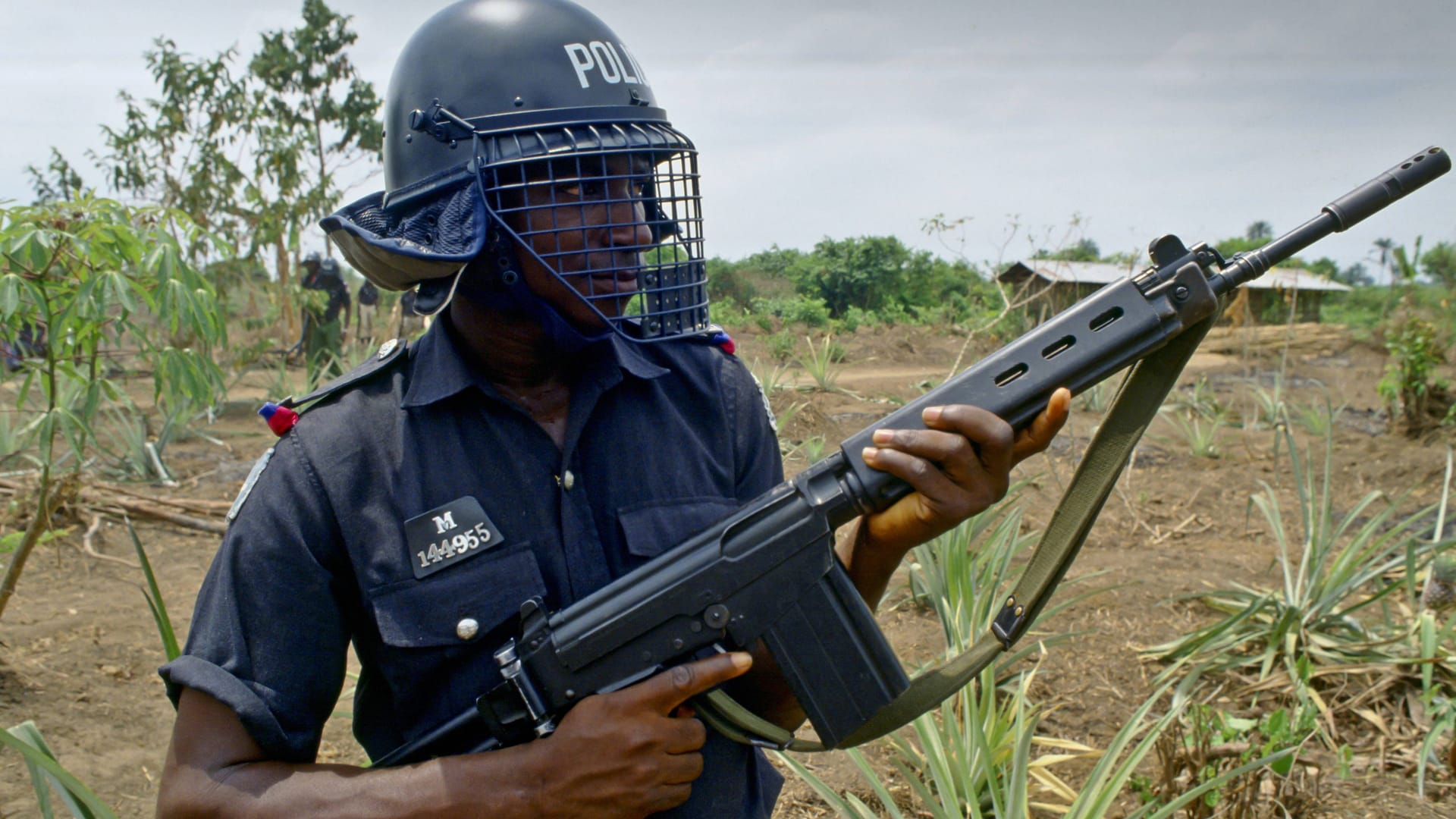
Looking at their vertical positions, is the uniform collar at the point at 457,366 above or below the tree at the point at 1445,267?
above

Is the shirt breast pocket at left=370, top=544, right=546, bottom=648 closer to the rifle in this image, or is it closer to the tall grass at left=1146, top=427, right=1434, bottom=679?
the rifle

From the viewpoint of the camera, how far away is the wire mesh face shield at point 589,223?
4.76ft

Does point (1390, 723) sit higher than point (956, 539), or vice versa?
point (956, 539)

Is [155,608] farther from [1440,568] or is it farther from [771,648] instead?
[1440,568]

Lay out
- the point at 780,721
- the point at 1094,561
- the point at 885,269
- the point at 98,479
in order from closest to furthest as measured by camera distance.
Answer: the point at 780,721
the point at 1094,561
the point at 98,479
the point at 885,269

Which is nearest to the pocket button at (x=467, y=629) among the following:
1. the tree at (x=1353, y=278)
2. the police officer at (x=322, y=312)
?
the police officer at (x=322, y=312)

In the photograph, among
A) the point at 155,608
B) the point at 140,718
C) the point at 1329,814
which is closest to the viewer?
the point at 155,608

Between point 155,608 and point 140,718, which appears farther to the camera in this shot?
point 140,718

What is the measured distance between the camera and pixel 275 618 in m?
1.28

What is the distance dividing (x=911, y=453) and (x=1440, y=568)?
10.9ft

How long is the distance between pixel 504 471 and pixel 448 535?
134 mm

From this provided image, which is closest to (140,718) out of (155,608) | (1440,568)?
(155,608)

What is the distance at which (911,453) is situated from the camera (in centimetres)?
139

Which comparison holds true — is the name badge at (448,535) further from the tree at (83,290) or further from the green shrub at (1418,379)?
the green shrub at (1418,379)
